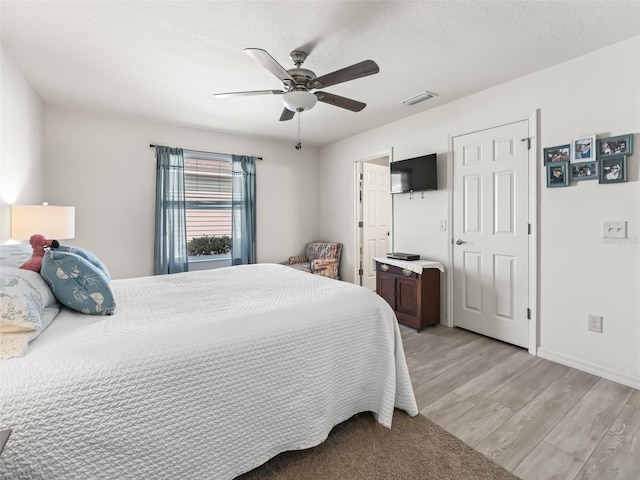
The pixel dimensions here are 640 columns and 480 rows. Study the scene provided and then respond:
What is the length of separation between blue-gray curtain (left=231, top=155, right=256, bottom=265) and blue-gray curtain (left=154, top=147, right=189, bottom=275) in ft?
2.32

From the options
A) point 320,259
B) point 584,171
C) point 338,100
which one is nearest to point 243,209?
point 320,259

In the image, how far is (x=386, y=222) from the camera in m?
5.20

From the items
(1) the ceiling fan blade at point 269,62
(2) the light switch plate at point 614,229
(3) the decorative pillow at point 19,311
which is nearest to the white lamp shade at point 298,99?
(1) the ceiling fan blade at point 269,62

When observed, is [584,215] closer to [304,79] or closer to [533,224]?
[533,224]

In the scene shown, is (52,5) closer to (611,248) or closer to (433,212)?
(433,212)

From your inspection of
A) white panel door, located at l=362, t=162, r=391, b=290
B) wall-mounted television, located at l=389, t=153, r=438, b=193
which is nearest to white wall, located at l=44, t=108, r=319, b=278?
white panel door, located at l=362, t=162, r=391, b=290

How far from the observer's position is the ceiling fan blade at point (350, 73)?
193 centimetres

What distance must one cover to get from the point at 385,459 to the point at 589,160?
2.58 meters

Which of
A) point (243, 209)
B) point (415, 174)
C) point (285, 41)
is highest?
Answer: point (285, 41)

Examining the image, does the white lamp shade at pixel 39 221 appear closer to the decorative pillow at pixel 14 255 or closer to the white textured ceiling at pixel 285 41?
the decorative pillow at pixel 14 255

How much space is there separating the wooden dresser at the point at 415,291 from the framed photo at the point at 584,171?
1.43 m

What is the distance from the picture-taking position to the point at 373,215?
4.97 meters

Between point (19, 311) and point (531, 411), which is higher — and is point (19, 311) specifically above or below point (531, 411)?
above

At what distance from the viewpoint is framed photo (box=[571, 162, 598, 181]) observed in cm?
235
